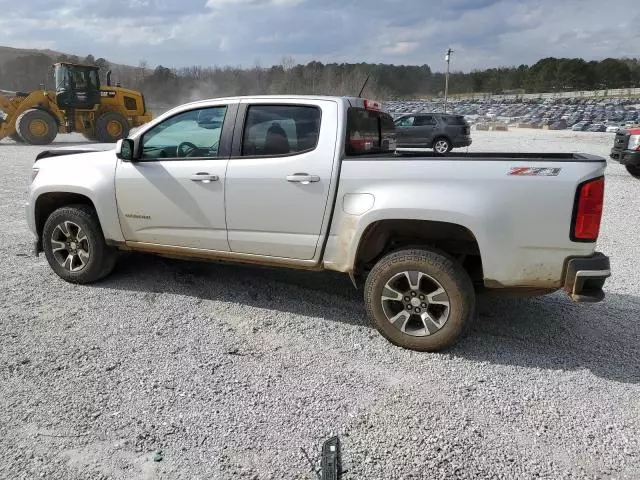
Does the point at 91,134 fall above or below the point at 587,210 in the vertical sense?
below

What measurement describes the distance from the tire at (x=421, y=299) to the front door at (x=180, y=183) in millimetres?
1389

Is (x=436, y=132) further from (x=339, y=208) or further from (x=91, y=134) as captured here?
(x=339, y=208)

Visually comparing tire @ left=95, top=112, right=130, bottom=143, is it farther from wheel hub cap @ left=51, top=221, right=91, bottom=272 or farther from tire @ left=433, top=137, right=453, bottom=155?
wheel hub cap @ left=51, top=221, right=91, bottom=272

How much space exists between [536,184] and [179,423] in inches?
101

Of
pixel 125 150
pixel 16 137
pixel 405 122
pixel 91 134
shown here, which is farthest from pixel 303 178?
pixel 16 137

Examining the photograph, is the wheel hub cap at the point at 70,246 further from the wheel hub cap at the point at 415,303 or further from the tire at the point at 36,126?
the tire at the point at 36,126

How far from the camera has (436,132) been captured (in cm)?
1994

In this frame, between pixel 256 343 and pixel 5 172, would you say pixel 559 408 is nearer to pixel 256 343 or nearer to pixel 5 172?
pixel 256 343

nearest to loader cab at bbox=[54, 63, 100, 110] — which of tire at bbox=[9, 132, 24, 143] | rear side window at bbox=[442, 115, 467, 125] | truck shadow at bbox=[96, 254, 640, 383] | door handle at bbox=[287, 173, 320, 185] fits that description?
tire at bbox=[9, 132, 24, 143]

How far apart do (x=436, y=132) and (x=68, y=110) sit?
14.2 metres

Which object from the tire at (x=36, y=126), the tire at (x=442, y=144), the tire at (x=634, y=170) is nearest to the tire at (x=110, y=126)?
the tire at (x=36, y=126)

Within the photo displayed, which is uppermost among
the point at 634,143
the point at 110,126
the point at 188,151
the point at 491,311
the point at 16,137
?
the point at 188,151

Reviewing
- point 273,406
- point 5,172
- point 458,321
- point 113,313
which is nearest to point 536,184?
point 458,321

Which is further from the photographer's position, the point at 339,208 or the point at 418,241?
the point at 418,241
